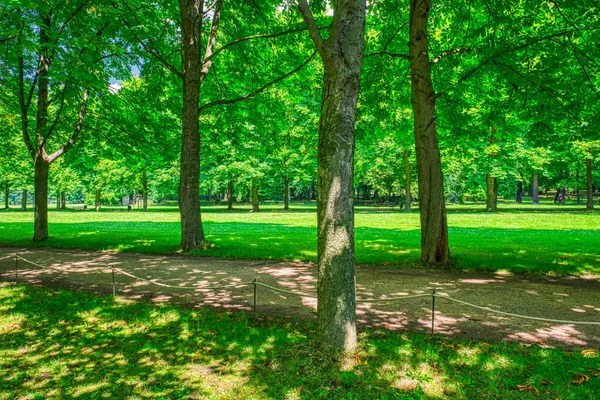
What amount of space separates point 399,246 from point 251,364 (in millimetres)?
9092

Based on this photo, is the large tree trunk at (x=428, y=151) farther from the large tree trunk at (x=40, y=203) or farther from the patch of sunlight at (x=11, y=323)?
the large tree trunk at (x=40, y=203)

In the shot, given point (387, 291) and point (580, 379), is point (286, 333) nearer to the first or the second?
point (387, 291)

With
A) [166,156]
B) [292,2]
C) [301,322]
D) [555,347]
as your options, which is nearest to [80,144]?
[166,156]

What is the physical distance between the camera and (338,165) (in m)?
4.59

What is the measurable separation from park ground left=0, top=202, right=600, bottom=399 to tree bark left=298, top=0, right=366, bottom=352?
0.66m

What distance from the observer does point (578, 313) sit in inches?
245

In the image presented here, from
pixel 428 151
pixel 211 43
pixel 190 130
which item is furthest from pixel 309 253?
pixel 211 43

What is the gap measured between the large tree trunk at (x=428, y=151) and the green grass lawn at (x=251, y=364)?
4.97 meters

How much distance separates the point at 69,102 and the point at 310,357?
567 inches

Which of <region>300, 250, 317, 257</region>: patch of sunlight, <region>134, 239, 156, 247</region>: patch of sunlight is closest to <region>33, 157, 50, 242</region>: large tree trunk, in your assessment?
<region>134, 239, 156, 247</region>: patch of sunlight

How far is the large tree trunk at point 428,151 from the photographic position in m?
9.75

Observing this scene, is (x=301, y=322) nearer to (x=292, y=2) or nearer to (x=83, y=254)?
(x=83, y=254)

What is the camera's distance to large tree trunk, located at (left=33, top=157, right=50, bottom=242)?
14.7 meters

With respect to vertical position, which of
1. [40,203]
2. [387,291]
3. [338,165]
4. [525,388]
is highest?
[338,165]
